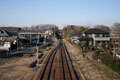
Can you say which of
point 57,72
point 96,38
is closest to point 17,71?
point 57,72

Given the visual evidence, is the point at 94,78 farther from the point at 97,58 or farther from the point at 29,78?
the point at 97,58

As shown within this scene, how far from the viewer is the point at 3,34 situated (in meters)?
44.9

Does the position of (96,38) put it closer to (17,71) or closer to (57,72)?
(57,72)

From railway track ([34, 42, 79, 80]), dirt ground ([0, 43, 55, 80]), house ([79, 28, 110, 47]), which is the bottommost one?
dirt ground ([0, 43, 55, 80])

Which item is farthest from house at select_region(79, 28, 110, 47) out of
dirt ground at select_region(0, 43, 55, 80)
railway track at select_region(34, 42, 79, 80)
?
dirt ground at select_region(0, 43, 55, 80)

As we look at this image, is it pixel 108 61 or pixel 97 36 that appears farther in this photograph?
pixel 97 36

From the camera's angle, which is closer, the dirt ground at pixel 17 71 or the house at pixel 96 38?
the dirt ground at pixel 17 71

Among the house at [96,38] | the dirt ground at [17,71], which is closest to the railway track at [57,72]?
the dirt ground at [17,71]

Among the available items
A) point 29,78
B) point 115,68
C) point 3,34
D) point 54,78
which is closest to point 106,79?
point 115,68

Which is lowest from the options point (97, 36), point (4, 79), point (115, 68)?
point (4, 79)

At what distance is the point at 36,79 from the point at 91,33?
27.0m

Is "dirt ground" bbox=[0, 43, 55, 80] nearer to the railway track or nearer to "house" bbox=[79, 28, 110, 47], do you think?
the railway track

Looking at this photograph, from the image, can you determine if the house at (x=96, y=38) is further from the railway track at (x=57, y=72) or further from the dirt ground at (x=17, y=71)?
the dirt ground at (x=17, y=71)

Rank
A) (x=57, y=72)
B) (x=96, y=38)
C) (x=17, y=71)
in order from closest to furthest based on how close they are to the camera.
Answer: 1. (x=57, y=72)
2. (x=17, y=71)
3. (x=96, y=38)
